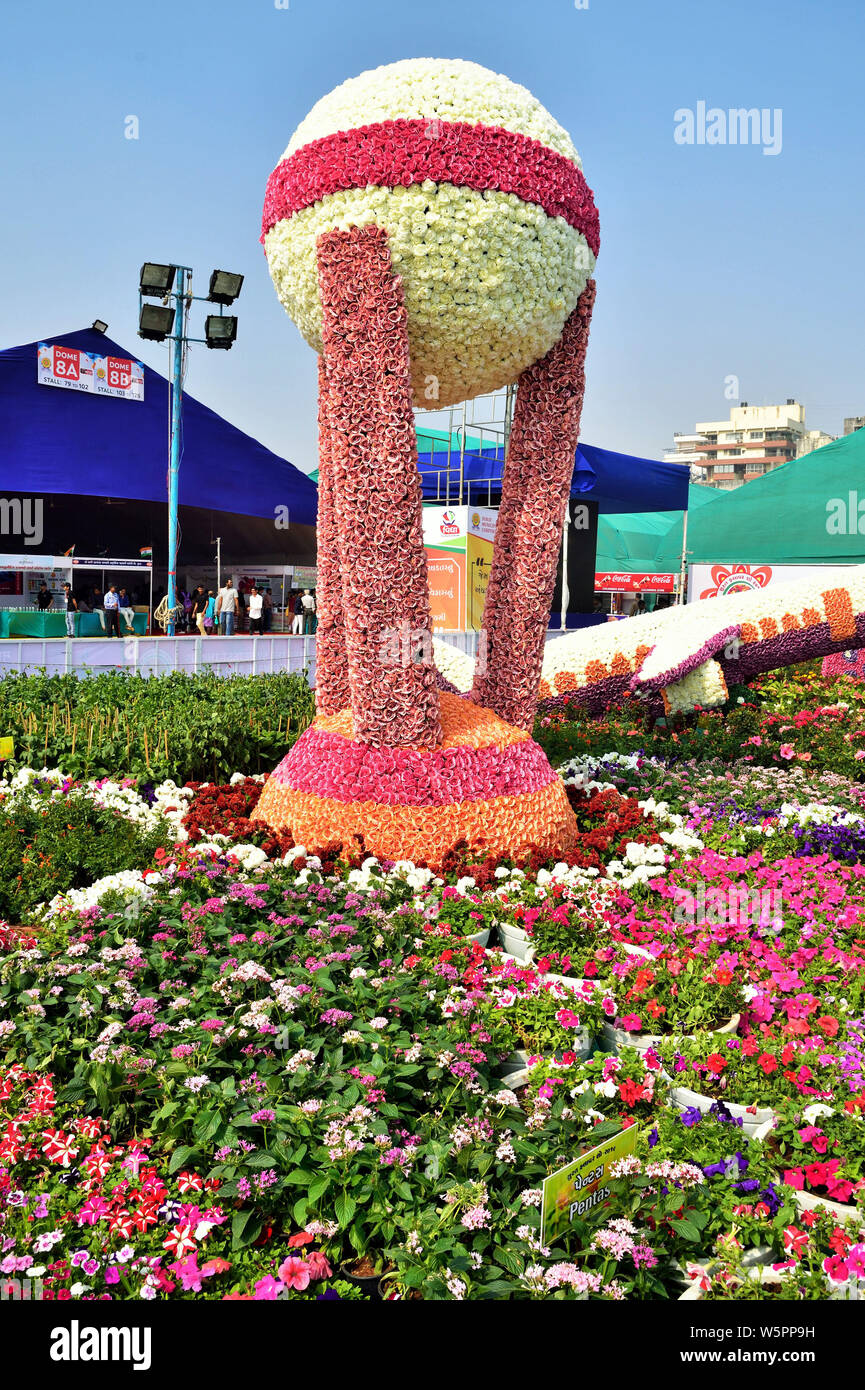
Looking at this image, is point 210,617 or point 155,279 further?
point 210,617

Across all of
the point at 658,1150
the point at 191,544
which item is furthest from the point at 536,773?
the point at 191,544

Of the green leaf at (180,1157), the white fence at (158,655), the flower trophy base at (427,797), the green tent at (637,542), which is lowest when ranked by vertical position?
the green leaf at (180,1157)

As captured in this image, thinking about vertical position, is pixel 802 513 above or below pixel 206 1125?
above

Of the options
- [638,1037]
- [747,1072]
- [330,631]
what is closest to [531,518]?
[330,631]

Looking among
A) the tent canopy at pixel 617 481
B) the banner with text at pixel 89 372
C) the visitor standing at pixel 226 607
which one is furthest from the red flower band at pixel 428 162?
the tent canopy at pixel 617 481

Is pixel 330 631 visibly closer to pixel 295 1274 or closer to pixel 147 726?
pixel 147 726

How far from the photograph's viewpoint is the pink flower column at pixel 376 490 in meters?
4.15

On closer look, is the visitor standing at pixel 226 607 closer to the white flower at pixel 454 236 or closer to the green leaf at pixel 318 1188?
the white flower at pixel 454 236

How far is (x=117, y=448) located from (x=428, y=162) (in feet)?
44.7

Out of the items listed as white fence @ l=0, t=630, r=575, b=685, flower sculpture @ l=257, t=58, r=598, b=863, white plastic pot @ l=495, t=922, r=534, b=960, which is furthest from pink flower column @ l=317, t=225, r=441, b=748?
white fence @ l=0, t=630, r=575, b=685

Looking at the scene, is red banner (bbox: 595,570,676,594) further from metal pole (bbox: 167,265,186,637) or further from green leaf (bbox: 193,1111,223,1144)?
green leaf (bbox: 193,1111,223,1144)

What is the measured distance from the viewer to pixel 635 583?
23.1 meters

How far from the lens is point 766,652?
8.56 metres
